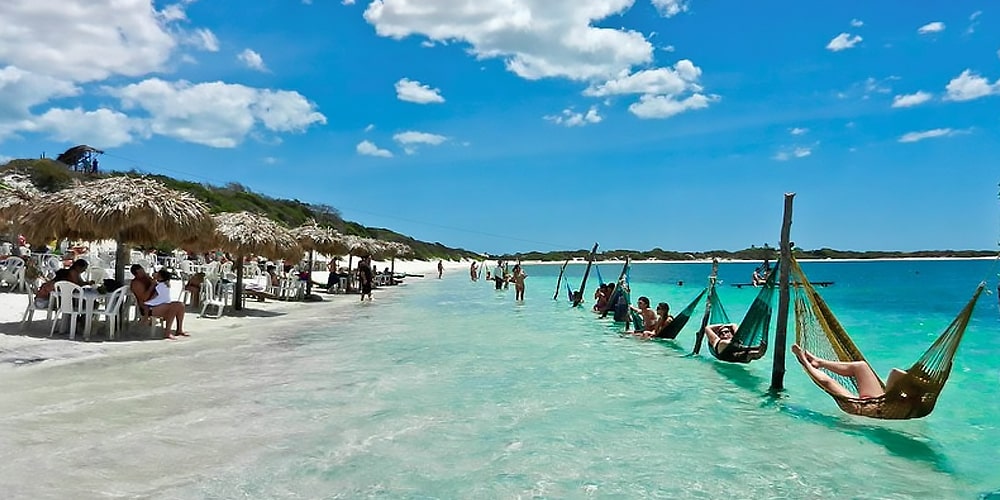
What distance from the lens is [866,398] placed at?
5410mm

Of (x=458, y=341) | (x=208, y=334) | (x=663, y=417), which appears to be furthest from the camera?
(x=458, y=341)

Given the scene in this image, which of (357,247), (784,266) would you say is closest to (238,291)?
(784,266)

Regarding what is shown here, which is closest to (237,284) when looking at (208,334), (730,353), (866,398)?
(208,334)

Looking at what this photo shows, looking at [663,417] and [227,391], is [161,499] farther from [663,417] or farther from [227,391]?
[663,417]

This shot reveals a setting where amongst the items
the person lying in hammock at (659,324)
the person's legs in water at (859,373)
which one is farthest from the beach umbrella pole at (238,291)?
the person's legs in water at (859,373)

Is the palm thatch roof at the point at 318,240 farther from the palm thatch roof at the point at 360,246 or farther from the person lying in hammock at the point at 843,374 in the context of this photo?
the person lying in hammock at the point at 843,374

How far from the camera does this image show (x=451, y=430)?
5.15m

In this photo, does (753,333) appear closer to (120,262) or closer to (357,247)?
(120,262)

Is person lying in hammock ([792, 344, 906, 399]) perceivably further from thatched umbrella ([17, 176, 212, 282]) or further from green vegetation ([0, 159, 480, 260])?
green vegetation ([0, 159, 480, 260])

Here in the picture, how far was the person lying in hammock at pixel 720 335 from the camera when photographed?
866cm

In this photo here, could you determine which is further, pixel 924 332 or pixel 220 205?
pixel 220 205

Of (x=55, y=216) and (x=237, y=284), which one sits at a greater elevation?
(x=55, y=216)

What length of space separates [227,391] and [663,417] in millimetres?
3806

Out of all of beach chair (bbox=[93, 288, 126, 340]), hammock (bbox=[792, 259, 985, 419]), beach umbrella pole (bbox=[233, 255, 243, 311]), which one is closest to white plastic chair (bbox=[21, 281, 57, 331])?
beach chair (bbox=[93, 288, 126, 340])
